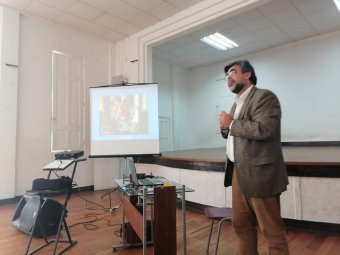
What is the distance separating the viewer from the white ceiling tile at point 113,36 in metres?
5.25

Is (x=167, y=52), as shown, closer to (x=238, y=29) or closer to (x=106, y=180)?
(x=238, y=29)

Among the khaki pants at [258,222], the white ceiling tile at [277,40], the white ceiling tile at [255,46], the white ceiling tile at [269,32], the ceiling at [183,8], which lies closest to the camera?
the khaki pants at [258,222]

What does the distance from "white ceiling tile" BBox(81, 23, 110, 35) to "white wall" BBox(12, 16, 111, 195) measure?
27cm

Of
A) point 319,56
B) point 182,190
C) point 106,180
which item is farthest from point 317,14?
point 106,180

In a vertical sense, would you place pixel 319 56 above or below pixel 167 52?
below

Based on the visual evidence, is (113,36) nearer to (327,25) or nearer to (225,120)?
(225,120)

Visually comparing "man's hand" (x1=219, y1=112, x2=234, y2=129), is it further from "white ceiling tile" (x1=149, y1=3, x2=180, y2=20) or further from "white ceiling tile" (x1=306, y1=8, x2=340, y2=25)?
"white ceiling tile" (x1=306, y1=8, x2=340, y2=25)

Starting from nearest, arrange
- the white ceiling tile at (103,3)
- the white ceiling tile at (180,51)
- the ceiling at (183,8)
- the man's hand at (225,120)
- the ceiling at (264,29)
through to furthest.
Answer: the man's hand at (225,120) → the white ceiling tile at (103,3) → the ceiling at (183,8) → the ceiling at (264,29) → the white ceiling tile at (180,51)

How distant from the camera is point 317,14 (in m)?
4.96

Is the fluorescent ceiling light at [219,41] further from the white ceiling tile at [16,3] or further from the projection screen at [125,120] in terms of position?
the white ceiling tile at [16,3]

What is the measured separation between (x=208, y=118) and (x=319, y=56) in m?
3.44

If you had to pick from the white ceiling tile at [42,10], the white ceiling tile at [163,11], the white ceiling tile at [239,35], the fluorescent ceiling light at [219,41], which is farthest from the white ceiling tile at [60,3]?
the white ceiling tile at [239,35]

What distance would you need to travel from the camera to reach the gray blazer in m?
1.35

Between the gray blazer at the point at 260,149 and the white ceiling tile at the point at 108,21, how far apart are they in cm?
401
